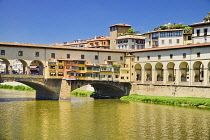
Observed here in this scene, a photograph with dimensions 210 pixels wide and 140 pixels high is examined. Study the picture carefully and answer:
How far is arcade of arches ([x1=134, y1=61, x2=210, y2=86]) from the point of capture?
64000 mm

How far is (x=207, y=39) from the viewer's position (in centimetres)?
7500

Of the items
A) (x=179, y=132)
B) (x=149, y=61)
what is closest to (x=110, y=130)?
(x=179, y=132)

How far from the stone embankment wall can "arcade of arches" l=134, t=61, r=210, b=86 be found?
845 mm

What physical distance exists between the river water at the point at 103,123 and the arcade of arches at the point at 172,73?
1114 cm

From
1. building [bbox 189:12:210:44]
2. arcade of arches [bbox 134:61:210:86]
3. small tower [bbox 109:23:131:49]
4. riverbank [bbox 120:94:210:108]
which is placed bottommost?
riverbank [bbox 120:94:210:108]

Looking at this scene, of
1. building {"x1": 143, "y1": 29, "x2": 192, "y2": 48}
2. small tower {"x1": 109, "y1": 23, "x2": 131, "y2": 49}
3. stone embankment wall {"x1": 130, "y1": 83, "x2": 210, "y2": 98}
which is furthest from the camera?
small tower {"x1": 109, "y1": 23, "x2": 131, "y2": 49}

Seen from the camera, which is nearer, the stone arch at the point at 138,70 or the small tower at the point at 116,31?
the stone arch at the point at 138,70

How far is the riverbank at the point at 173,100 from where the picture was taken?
57.8 metres

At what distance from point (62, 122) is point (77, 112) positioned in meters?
8.72

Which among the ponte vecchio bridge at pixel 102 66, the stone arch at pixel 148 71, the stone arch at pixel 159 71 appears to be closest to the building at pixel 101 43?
the ponte vecchio bridge at pixel 102 66

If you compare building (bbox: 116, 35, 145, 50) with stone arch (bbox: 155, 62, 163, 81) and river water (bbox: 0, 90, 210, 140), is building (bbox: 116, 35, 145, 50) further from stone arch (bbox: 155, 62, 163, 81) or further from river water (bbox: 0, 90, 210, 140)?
river water (bbox: 0, 90, 210, 140)

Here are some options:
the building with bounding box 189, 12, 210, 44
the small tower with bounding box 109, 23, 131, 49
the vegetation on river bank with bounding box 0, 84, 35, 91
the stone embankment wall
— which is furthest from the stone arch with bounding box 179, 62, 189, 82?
the vegetation on river bank with bounding box 0, 84, 35, 91

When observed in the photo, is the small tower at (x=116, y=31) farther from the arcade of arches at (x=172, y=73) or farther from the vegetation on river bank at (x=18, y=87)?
the arcade of arches at (x=172, y=73)

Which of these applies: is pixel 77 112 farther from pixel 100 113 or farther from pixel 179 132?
pixel 179 132
